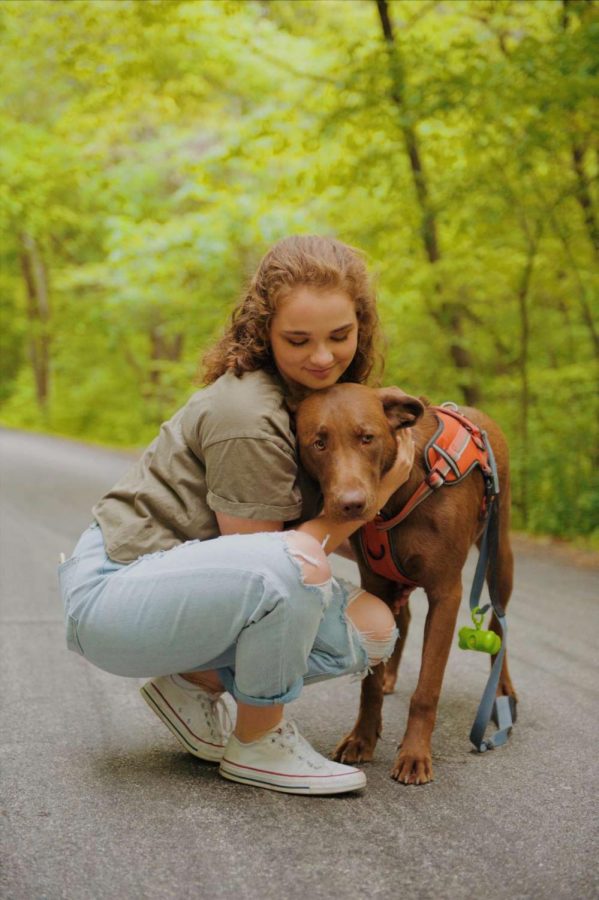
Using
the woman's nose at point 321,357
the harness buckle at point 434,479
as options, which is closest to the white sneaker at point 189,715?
the harness buckle at point 434,479

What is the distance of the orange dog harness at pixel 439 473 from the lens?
291cm

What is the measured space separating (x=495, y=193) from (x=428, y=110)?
925mm

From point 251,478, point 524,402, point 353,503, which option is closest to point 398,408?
point 353,503

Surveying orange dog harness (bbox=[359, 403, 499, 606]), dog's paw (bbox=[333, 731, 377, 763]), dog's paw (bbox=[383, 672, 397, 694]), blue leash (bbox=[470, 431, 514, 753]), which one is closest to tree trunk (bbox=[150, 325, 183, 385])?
dog's paw (bbox=[383, 672, 397, 694])

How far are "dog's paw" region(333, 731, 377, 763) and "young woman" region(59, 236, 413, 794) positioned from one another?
0.28 metres

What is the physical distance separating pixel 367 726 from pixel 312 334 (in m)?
1.24

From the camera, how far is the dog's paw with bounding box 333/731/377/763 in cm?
295

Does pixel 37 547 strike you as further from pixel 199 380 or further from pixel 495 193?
pixel 495 193

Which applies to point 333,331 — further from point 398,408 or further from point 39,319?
point 39,319

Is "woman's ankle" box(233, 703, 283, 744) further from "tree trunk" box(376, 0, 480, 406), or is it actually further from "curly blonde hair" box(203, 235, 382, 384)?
"tree trunk" box(376, 0, 480, 406)

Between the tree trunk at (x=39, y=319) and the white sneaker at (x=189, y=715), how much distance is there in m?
25.5

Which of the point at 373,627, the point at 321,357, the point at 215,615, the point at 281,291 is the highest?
the point at 281,291

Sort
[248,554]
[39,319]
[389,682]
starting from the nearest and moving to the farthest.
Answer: [248,554]
[389,682]
[39,319]

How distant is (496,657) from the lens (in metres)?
3.27
